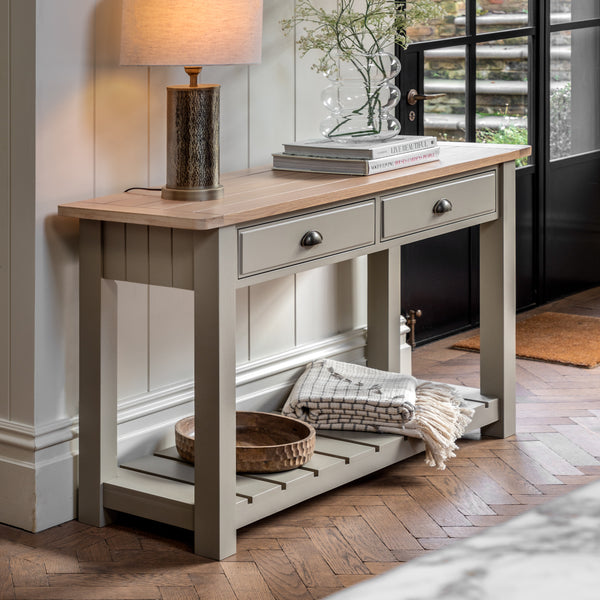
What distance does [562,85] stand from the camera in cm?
512

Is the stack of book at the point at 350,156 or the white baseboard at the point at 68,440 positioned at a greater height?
the stack of book at the point at 350,156

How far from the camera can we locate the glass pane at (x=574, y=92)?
5.08 metres

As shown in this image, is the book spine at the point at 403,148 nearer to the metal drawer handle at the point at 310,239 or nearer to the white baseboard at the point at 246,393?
the metal drawer handle at the point at 310,239

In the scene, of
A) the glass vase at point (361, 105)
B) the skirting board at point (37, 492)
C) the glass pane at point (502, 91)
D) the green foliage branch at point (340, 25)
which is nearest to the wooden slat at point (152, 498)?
the skirting board at point (37, 492)

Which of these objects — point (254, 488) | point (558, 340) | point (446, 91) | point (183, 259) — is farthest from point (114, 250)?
point (558, 340)

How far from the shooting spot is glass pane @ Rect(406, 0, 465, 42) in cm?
419

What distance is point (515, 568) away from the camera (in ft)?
1.48

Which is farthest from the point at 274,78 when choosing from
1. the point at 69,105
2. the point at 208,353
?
the point at 208,353

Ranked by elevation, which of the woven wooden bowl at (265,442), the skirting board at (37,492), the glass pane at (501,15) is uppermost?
the glass pane at (501,15)

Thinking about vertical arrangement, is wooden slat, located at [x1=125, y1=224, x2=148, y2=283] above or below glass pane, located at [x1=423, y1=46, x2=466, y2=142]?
below

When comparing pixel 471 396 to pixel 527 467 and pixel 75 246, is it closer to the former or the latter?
pixel 527 467

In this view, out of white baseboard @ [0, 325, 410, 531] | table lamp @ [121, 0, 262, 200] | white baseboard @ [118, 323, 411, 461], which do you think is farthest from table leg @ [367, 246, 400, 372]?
table lamp @ [121, 0, 262, 200]

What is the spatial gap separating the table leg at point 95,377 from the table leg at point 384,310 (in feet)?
3.75

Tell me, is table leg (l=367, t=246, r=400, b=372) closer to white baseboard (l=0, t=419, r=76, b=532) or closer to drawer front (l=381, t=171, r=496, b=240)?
drawer front (l=381, t=171, r=496, b=240)
